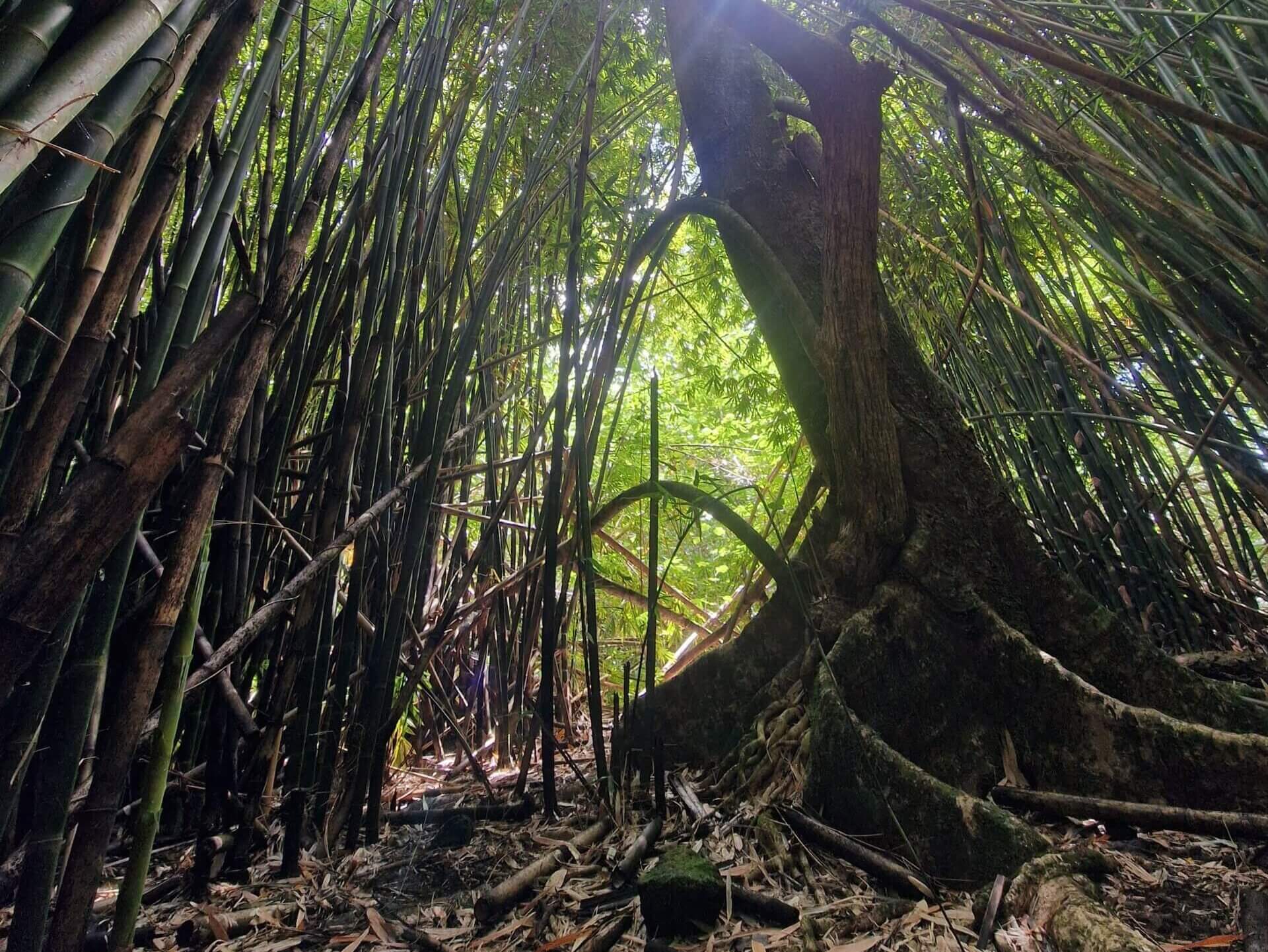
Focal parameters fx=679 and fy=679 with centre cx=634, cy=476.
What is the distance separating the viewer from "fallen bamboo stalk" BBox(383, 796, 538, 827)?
4.58 feet

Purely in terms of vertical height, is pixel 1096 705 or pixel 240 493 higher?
pixel 240 493

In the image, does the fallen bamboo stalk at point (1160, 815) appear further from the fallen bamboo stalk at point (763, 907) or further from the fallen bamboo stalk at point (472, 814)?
the fallen bamboo stalk at point (472, 814)

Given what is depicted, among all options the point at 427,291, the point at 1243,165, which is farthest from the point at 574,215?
the point at 1243,165

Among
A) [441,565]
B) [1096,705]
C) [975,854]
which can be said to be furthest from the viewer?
[441,565]

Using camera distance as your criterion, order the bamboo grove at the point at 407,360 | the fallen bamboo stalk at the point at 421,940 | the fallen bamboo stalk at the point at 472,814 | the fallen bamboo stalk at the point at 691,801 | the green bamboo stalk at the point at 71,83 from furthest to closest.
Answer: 1. the fallen bamboo stalk at the point at 472,814
2. the fallen bamboo stalk at the point at 691,801
3. the fallen bamboo stalk at the point at 421,940
4. the bamboo grove at the point at 407,360
5. the green bamboo stalk at the point at 71,83

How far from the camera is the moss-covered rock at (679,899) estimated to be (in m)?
0.91

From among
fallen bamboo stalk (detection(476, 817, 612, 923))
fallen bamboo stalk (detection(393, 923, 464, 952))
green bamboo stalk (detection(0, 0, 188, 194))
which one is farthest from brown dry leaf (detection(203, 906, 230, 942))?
green bamboo stalk (detection(0, 0, 188, 194))

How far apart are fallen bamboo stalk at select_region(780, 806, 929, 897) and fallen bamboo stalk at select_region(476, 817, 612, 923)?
0.34m

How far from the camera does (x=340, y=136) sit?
32.7 inches

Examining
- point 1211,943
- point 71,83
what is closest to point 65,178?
point 71,83

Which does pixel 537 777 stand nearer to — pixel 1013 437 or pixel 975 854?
pixel 975 854

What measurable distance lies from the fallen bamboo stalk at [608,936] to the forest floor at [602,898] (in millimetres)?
11

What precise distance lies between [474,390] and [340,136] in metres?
1.07

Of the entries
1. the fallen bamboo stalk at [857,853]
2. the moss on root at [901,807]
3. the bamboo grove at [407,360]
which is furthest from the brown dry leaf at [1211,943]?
the bamboo grove at [407,360]
